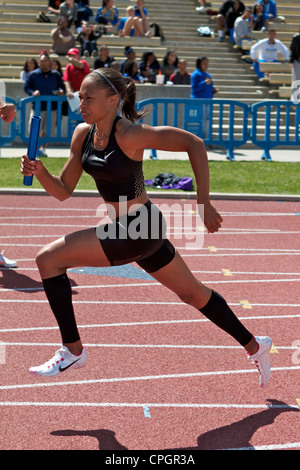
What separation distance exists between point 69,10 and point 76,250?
1925cm

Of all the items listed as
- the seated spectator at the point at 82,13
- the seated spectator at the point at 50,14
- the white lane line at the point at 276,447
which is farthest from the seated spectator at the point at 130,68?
the white lane line at the point at 276,447

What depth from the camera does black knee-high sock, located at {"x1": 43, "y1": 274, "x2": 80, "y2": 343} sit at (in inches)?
177

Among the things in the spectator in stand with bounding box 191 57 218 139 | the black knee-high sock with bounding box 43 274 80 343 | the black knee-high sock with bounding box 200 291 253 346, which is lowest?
the spectator in stand with bounding box 191 57 218 139

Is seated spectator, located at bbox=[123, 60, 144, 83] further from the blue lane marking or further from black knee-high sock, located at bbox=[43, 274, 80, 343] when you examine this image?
black knee-high sock, located at bbox=[43, 274, 80, 343]

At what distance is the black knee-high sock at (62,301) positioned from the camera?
14.8 feet

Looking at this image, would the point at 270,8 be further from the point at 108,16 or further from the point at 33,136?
the point at 33,136

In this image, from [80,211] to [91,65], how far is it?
419 inches

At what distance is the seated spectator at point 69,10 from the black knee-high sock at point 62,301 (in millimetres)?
19069

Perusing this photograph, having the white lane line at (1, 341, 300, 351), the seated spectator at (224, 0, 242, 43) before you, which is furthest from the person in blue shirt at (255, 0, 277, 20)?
the white lane line at (1, 341, 300, 351)

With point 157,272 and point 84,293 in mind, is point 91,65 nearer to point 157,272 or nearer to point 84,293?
point 84,293

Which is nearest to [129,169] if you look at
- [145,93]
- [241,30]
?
[145,93]

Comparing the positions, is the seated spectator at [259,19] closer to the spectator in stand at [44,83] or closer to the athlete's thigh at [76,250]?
the spectator in stand at [44,83]

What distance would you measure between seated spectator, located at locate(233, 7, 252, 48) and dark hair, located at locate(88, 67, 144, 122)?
19.9m
